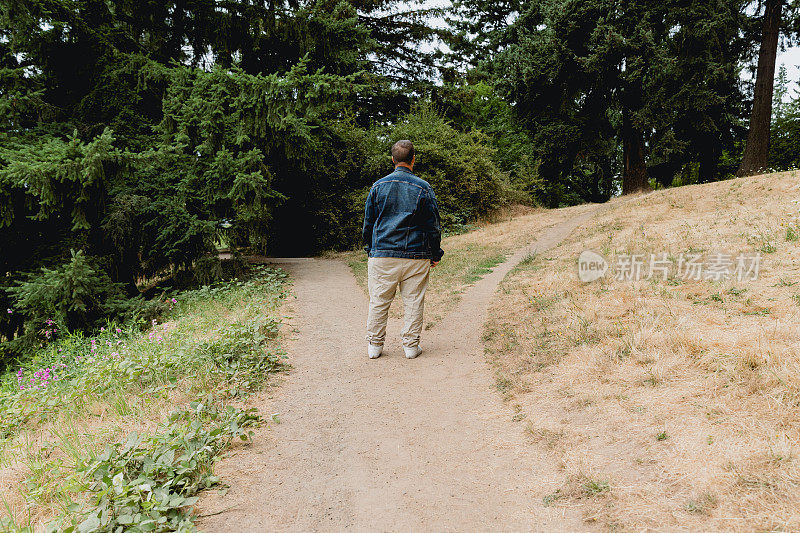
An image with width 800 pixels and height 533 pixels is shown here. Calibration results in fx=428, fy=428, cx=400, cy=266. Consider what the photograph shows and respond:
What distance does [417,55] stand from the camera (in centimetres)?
2061

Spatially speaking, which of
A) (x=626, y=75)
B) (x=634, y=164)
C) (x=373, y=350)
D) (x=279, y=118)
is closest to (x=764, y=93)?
(x=626, y=75)

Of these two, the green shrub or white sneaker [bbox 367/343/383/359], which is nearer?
white sneaker [bbox 367/343/383/359]

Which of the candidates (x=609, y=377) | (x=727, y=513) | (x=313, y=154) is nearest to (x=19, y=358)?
(x=313, y=154)

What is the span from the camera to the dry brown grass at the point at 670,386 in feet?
6.78

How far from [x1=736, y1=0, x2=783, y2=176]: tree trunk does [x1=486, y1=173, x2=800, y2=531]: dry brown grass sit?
10.8 metres

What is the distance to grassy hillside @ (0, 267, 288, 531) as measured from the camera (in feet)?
7.56

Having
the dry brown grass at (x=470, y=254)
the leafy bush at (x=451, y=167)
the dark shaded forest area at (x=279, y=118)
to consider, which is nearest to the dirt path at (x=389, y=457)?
the dry brown grass at (x=470, y=254)

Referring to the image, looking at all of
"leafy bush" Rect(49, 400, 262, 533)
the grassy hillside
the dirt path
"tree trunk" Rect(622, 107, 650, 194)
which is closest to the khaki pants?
the dirt path

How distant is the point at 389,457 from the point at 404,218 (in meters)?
2.34

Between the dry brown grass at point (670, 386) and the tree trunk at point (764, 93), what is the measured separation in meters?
10.8

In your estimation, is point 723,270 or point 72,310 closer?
point 723,270

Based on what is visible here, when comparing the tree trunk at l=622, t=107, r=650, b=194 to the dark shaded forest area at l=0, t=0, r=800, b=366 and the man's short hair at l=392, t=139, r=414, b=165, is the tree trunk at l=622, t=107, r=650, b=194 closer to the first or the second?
the dark shaded forest area at l=0, t=0, r=800, b=366

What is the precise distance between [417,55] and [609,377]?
20414 millimetres

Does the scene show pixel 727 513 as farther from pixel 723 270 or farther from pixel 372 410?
pixel 723 270
